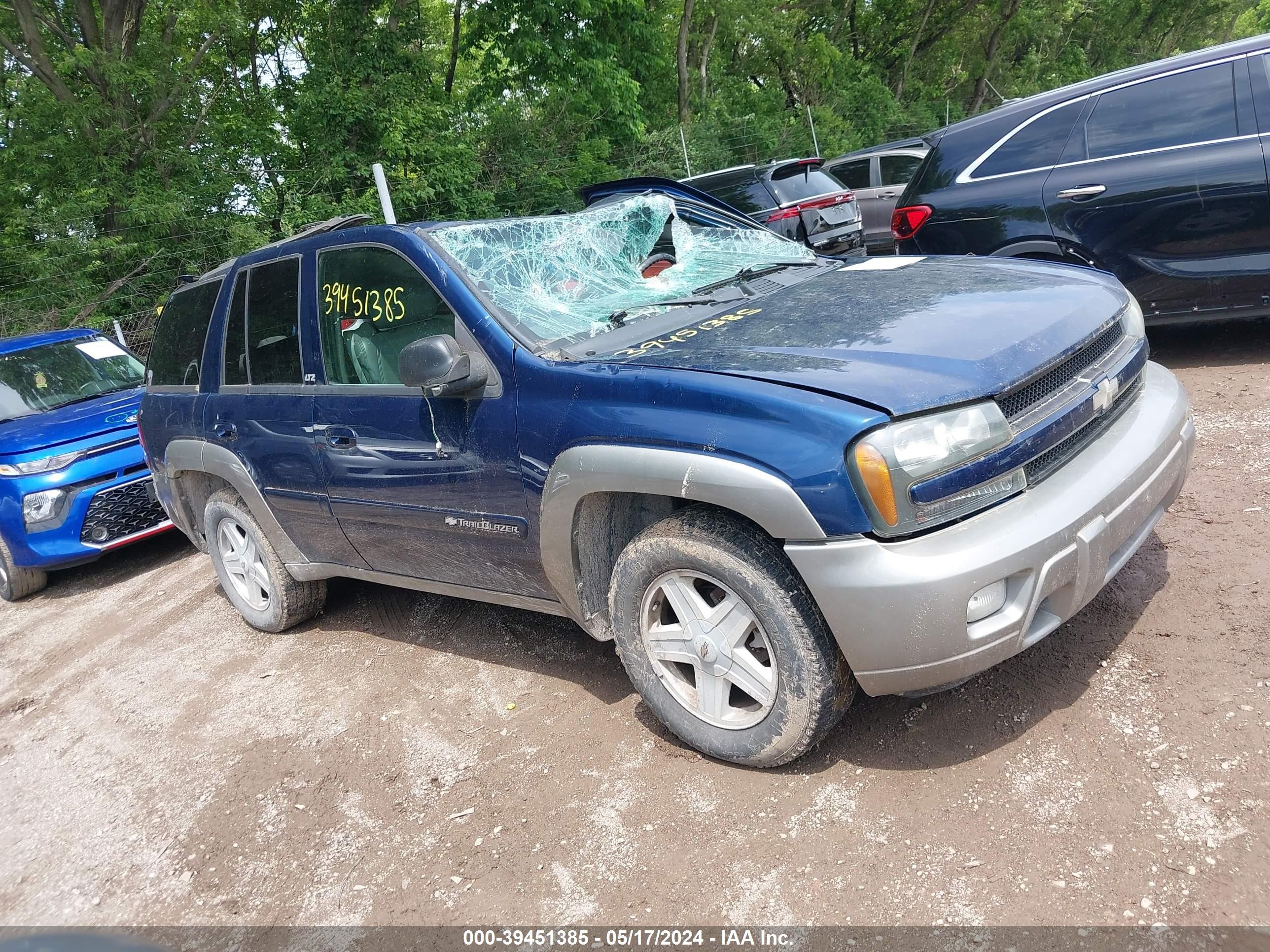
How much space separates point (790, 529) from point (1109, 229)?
161 inches

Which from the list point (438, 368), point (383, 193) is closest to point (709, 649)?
point (438, 368)

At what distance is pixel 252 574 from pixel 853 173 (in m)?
10.3

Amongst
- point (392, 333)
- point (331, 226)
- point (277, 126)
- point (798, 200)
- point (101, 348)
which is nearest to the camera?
point (392, 333)

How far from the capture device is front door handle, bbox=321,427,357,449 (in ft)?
11.7

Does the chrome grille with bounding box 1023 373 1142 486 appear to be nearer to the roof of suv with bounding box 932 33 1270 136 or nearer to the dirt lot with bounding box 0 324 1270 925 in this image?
the dirt lot with bounding box 0 324 1270 925

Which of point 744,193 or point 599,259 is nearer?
point 599,259

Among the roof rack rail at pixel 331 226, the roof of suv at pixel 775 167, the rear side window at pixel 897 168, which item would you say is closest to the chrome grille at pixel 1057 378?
the roof rack rail at pixel 331 226

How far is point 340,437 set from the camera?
11.9 ft

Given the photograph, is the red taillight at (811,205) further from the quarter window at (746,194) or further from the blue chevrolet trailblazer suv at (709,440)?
the blue chevrolet trailblazer suv at (709,440)

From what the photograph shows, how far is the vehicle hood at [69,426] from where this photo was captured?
609cm

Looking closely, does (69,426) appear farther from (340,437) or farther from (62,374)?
(340,437)

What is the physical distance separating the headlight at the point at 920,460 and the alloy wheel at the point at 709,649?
1.71 feet

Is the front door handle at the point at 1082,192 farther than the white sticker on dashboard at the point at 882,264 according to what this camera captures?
Yes

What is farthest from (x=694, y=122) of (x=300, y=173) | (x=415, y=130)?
(x=300, y=173)
